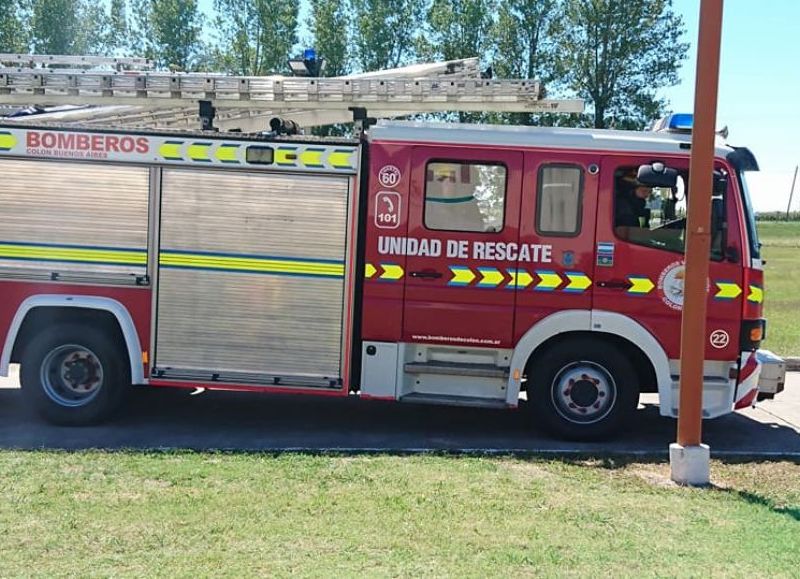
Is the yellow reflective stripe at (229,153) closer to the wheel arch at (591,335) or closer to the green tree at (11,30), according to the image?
the wheel arch at (591,335)

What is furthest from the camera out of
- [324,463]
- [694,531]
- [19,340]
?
[19,340]

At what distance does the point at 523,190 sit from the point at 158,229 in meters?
3.17

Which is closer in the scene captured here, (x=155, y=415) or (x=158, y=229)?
(x=158, y=229)

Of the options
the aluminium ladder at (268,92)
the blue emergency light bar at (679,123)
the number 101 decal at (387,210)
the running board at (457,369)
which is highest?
the aluminium ladder at (268,92)

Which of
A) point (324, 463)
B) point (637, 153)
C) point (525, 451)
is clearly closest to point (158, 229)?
point (324, 463)

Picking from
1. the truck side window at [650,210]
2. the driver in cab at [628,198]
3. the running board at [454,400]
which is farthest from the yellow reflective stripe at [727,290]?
the running board at [454,400]

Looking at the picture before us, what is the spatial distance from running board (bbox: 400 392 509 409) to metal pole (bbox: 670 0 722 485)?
1.68 metres

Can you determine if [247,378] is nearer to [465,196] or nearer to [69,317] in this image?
[69,317]

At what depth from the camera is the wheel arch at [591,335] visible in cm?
720

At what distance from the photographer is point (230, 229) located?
7445 mm

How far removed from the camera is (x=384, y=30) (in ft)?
91.0

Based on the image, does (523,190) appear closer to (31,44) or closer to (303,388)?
(303,388)

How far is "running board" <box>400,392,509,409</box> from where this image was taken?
7387mm

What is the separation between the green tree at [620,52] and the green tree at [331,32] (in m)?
7.51
